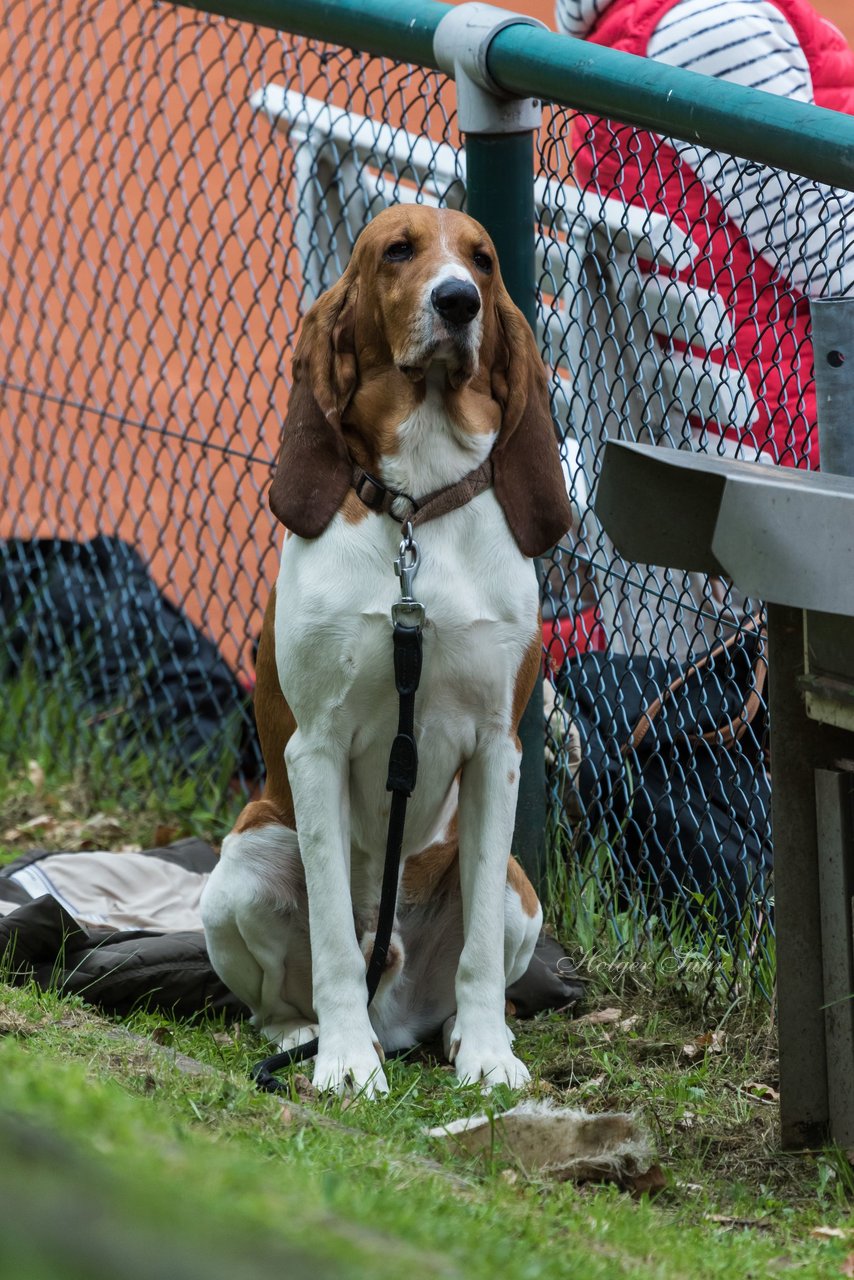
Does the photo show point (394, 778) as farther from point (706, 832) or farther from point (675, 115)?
point (675, 115)

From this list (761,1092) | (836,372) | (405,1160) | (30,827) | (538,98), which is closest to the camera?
(405,1160)

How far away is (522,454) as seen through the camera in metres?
3.14

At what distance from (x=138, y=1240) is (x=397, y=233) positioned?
2.37 m

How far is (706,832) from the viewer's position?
3768 mm

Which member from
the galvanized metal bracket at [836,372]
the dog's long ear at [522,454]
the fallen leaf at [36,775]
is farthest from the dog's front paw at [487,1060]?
the fallen leaf at [36,775]

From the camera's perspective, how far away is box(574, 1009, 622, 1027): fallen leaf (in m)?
3.48

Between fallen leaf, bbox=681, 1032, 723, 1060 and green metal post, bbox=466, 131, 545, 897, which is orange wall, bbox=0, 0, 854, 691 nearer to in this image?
green metal post, bbox=466, 131, 545, 897

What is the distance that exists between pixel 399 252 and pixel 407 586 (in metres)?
0.63

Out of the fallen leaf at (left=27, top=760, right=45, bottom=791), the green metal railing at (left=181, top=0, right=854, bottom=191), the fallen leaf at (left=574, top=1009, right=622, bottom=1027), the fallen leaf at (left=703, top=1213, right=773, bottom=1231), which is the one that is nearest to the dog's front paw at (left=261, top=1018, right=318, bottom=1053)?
the fallen leaf at (left=574, top=1009, right=622, bottom=1027)

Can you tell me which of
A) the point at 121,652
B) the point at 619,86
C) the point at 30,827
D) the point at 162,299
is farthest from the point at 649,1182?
the point at 162,299

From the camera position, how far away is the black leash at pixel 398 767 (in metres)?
2.96

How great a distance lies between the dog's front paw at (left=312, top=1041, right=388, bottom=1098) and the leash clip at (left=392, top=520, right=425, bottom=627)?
816mm

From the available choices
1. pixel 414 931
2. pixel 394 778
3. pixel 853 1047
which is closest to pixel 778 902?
pixel 853 1047

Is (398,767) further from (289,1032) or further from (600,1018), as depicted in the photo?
(600,1018)
